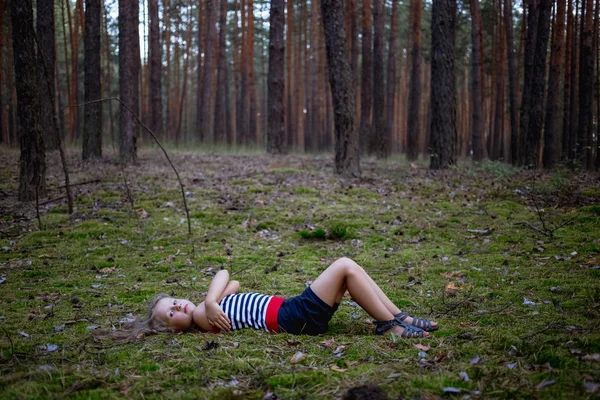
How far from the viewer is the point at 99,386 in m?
3.10

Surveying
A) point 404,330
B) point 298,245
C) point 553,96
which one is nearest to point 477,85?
point 553,96

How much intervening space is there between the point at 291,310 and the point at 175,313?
1003 millimetres

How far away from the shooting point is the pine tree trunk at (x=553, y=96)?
15023mm

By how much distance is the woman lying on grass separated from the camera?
4.12 meters

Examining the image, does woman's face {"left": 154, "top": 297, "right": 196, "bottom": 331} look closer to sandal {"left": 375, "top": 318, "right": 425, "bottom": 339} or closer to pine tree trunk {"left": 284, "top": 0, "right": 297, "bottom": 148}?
sandal {"left": 375, "top": 318, "right": 425, "bottom": 339}

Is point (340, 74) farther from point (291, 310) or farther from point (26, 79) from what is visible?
point (291, 310)

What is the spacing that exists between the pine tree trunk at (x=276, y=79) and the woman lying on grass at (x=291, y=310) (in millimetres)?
13722

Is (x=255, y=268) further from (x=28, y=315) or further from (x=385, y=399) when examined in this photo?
(x=385, y=399)

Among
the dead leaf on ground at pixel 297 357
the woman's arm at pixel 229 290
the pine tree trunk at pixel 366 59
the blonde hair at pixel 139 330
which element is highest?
the pine tree trunk at pixel 366 59

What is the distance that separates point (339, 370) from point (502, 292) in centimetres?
248

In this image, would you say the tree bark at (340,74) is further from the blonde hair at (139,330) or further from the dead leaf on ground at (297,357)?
the dead leaf on ground at (297,357)

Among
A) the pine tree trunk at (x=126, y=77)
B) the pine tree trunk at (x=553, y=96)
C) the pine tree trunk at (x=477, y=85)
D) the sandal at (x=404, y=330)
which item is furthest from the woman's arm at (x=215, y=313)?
the pine tree trunk at (x=477, y=85)

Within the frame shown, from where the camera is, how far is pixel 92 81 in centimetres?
1403

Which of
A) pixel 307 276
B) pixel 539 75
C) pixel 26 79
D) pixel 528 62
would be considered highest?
pixel 528 62
